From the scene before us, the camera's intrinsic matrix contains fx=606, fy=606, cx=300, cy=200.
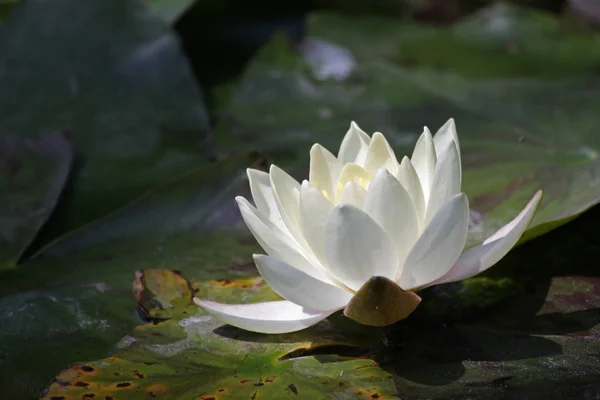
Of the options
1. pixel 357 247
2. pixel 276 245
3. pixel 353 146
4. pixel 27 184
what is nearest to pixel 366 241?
pixel 357 247

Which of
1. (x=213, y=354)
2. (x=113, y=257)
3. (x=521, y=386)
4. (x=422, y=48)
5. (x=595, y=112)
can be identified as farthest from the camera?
(x=422, y=48)

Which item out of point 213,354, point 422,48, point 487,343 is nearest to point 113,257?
point 213,354

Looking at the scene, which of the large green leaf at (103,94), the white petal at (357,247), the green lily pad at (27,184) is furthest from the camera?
the large green leaf at (103,94)

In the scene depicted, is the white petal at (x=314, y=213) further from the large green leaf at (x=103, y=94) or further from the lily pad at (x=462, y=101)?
the large green leaf at (x=103, y=94)

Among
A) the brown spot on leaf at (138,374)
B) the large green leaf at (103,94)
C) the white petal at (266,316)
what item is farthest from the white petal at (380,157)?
the large green leaf at (103,94)

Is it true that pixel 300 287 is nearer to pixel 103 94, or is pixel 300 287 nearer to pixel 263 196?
pixel 263 196

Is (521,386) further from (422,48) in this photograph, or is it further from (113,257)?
(422,48)

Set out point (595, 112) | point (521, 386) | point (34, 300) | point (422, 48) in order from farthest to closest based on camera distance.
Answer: point (422, 48) < point (595, 112) < point (34, 300) < point (521, 386)
